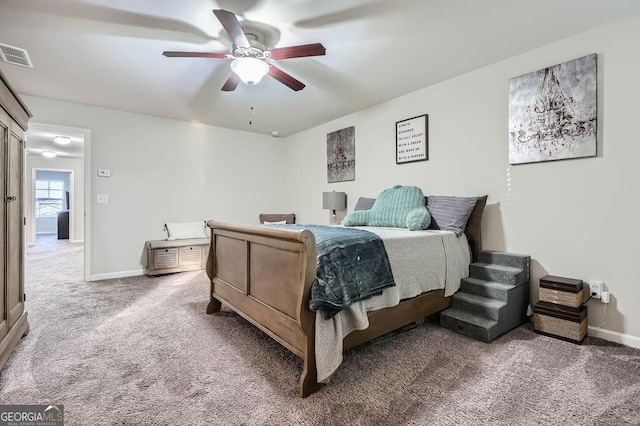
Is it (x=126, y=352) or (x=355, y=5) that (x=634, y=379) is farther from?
(x=126, y=352)

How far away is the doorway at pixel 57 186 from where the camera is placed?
4055 mm

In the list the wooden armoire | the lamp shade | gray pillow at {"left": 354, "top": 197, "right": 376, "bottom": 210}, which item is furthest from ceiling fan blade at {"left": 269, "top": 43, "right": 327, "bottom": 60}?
the lamp shade

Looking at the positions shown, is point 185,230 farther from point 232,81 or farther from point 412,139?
point 412,139

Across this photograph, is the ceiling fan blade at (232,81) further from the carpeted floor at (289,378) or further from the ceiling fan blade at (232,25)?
the carpeted floor at (289,378)

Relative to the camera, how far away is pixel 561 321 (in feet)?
7.44

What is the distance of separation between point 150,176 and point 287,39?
3.25 m

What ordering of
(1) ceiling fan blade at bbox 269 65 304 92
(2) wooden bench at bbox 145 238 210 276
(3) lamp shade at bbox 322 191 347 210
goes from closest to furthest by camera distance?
(1) ceiling fan blade at bbox 269 65 304 92, (2) wooden bench at bbox 145 238 210 276, (3) lamp shade at bbox 322 191 347 210

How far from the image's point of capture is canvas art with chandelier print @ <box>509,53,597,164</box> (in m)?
2.35

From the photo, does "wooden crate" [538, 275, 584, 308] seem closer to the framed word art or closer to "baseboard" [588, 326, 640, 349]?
"baseboard" [588, 326, 640, 349]

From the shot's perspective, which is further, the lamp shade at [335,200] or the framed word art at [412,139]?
the lamp shade at [335,200]

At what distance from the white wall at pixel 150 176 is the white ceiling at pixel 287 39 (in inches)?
21.6

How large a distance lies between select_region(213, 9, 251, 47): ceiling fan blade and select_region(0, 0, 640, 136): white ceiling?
0.23m

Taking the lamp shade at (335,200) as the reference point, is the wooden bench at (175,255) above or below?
below

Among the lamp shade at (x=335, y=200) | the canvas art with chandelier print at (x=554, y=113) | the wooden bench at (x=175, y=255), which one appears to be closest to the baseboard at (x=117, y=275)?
the wooden bench at (x=175, y=255)
